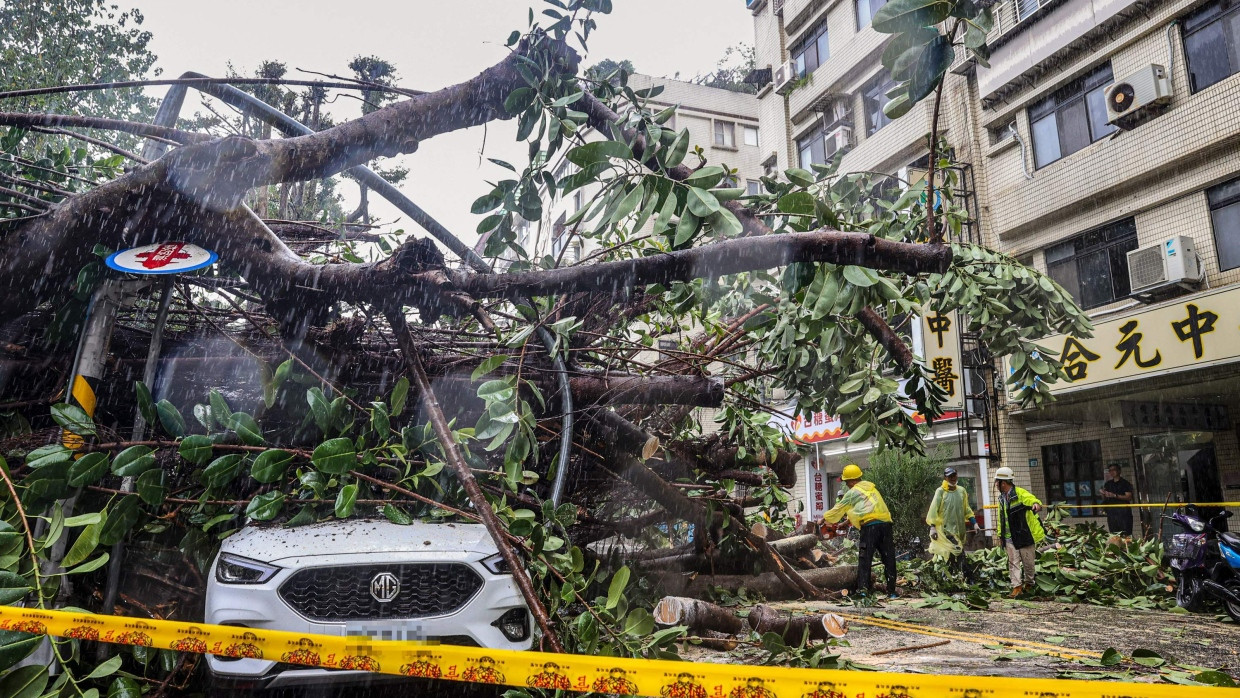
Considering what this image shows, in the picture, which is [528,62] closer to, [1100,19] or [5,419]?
[5,419]

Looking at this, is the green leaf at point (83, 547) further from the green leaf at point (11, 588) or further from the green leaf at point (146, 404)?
the green leaf at point (146, 404)

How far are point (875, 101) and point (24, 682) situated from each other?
20707 millimetres

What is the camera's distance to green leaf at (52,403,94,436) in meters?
3.69

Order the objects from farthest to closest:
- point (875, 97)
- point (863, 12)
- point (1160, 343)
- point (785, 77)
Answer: point (785, 77) < point (863, 12) < point (875, 97) < point (1160, 343)

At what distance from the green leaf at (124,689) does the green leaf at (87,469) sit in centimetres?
98

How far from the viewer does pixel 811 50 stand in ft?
74.7

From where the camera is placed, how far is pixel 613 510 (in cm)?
630

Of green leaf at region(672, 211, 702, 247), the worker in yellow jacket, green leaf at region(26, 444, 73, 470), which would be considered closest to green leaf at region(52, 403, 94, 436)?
green leaf at region(26, 444, 73, 470)

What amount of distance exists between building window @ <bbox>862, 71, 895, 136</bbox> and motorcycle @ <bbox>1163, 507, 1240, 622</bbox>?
45.8 feet

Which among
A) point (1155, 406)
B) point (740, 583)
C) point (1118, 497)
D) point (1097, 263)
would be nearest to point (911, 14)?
point (740, 583)

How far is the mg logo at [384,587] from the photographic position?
343cm

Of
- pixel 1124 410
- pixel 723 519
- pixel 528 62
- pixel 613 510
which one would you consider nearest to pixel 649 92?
pixel 528 62

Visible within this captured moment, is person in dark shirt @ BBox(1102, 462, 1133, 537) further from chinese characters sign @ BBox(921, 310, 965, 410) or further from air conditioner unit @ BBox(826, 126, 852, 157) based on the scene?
air conditioner unit @ BBox(826, 126, 852, 157)

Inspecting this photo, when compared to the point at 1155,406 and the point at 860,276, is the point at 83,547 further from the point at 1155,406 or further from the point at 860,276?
the point at 1155,406
